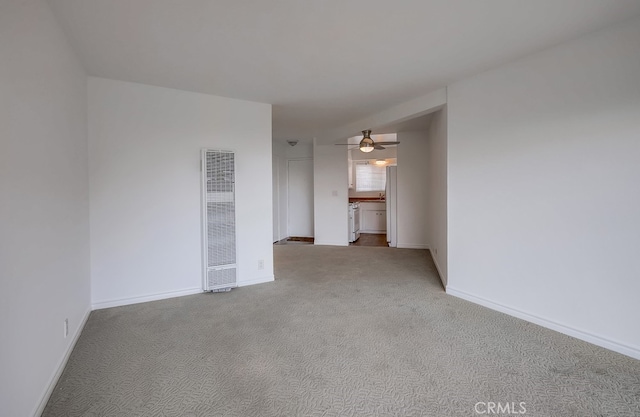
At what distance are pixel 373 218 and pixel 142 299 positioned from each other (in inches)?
254

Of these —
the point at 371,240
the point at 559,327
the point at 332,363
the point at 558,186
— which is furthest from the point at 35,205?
the point at 371,240

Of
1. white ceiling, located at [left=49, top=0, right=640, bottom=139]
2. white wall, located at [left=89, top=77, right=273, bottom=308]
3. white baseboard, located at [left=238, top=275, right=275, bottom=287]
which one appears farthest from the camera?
white baseboard, located at [left=238, top=275, right=275, bottom=287]

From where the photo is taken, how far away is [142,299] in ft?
10.4

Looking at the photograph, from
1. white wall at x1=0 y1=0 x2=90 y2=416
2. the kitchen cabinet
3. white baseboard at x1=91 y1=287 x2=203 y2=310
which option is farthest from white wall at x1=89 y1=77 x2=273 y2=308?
the kitchen cabinet

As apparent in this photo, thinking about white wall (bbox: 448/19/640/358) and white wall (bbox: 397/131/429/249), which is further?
white wall (bbox: 397/131/429/249)

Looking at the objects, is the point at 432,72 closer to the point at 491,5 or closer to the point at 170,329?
the point at 491,5

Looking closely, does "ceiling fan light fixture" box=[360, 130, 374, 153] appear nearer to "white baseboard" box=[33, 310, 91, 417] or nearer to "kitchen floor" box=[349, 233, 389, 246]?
"kitchen floor" box=[349, 233, 389, 246]

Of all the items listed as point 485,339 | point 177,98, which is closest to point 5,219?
point 177,98

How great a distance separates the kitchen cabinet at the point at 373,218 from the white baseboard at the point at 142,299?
581cm

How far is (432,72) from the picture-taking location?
2.94m

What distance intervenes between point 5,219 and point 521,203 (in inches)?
142

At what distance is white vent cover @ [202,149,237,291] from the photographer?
11.2 feet

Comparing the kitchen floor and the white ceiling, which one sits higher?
the white ceiling

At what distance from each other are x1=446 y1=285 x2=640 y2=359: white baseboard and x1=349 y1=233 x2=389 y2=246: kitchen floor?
353 cm
